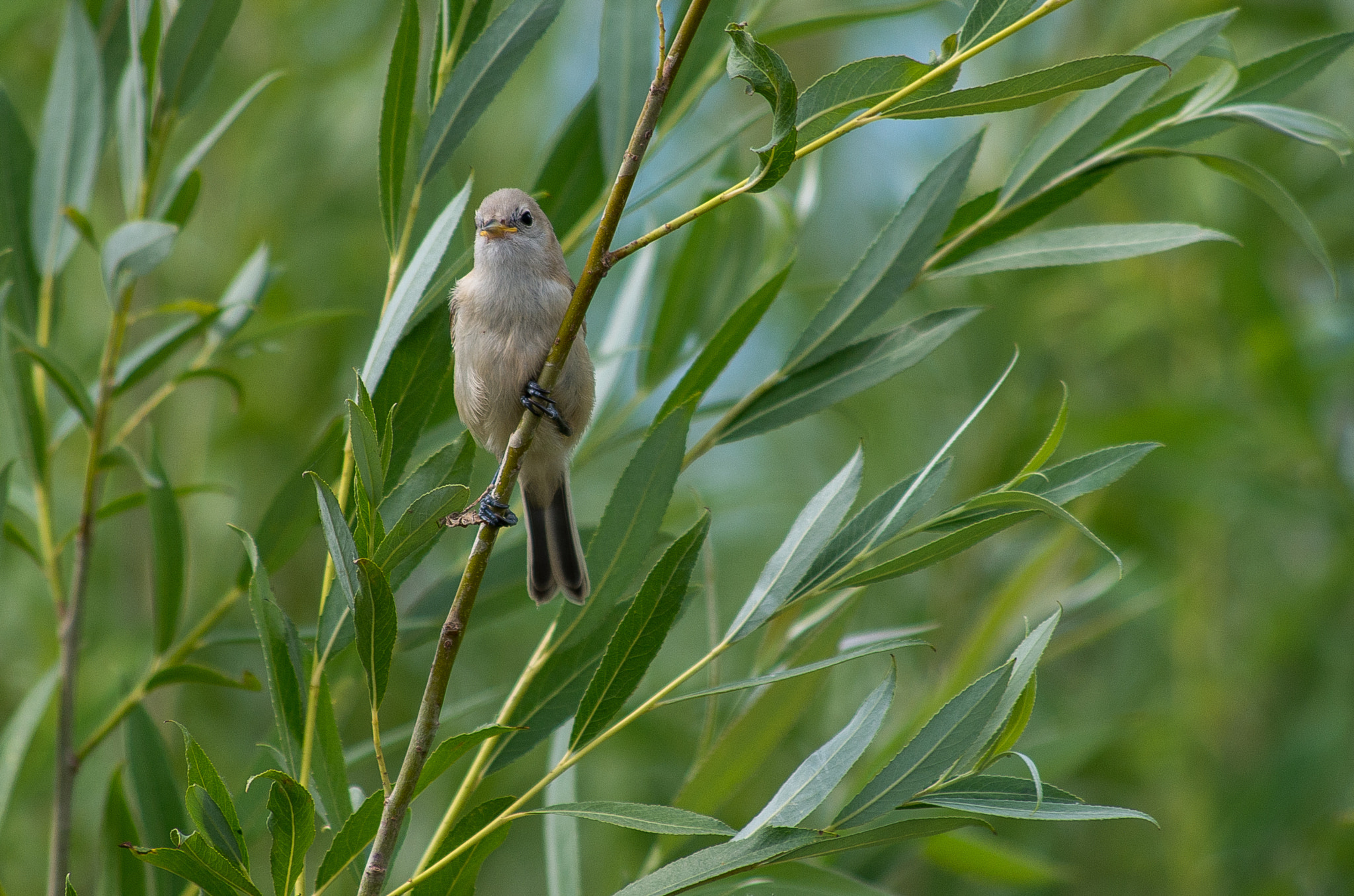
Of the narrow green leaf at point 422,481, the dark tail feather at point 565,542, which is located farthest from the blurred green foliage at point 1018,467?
the narrow green leaf at point 422,481

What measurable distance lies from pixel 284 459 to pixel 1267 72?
248cm

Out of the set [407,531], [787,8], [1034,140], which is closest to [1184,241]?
[1034,140]

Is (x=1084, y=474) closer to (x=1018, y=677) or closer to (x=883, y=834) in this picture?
(x=1018, y=677)

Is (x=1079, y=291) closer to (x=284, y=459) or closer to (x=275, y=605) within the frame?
(x=284, y=459)

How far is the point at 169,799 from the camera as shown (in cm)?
173

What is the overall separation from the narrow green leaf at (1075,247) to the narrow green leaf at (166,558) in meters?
1.21

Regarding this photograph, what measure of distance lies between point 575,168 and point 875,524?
0.86 m

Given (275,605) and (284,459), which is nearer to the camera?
(275,605)

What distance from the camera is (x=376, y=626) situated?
123 centimetres

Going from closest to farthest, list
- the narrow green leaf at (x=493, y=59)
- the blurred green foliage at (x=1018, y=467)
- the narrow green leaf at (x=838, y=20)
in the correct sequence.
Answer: the narrow green leaf at (x=493, y=59) → the narrow green leaf at (x=838, y=20) → the blurred green foliage at (x=1018, y=467)

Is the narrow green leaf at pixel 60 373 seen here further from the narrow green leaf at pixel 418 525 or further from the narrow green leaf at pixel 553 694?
the narrow green leaf at pixel 553 694

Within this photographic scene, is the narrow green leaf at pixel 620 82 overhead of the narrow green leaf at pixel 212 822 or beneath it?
overhead

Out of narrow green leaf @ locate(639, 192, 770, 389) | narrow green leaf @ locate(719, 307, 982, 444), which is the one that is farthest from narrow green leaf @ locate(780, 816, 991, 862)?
narrow green leaf @ locate(639, 192, 770, 389)

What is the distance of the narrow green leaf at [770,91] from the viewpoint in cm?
108
